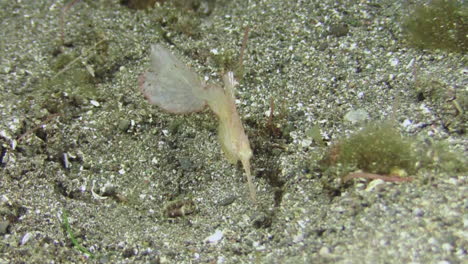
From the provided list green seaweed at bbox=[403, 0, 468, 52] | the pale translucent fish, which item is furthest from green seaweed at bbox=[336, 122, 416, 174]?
the pale translucent fish

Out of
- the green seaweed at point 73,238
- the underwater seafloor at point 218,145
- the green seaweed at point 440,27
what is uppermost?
the green seaweed at point 440,27

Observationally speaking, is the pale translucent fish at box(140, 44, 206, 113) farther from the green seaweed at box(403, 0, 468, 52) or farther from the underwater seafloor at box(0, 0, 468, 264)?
the green seaweed at box(403, 0, 468, 52)

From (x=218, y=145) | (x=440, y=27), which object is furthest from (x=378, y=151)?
(x=440, y=27)

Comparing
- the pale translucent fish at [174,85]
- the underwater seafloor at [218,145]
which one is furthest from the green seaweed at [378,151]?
the pale translucent fish at [174,85]

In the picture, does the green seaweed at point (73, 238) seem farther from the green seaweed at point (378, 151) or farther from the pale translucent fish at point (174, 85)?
Answer: the green seaweed at point (378, 151)

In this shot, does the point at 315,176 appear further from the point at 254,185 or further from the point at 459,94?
the point at 459,94

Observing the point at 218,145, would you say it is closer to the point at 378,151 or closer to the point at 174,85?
the point at 174,85

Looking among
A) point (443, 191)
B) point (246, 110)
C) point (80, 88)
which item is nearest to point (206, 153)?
point (246, 110)
